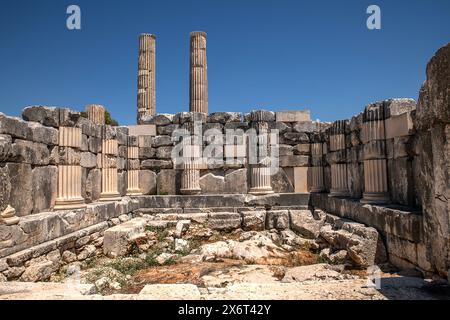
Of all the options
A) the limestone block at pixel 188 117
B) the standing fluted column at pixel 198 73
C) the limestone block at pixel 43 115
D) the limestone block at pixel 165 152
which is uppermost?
the standing fluted column at pixel 198 73

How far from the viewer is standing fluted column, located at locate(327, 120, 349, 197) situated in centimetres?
852

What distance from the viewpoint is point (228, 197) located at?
31.5 ft

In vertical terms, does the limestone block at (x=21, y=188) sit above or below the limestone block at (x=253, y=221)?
above

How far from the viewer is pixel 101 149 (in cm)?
879

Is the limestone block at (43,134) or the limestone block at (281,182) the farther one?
the limestone block at (281,182)

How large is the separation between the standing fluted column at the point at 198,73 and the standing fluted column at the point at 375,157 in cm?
999

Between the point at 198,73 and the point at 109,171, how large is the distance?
8.18 m

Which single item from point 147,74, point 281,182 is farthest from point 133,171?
point 147,74

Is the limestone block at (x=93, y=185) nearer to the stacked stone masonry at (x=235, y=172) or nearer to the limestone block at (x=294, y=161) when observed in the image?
the stacked stone masonry at (x=235, y=172)

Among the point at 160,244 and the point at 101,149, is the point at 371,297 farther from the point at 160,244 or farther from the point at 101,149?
the point at 101,149

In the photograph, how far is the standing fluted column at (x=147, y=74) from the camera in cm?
1642

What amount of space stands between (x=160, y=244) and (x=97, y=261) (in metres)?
1.54

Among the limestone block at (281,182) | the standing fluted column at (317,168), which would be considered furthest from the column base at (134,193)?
the standing fluted column at (317,168)

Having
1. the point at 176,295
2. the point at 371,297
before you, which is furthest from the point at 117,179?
the point at 371,297
